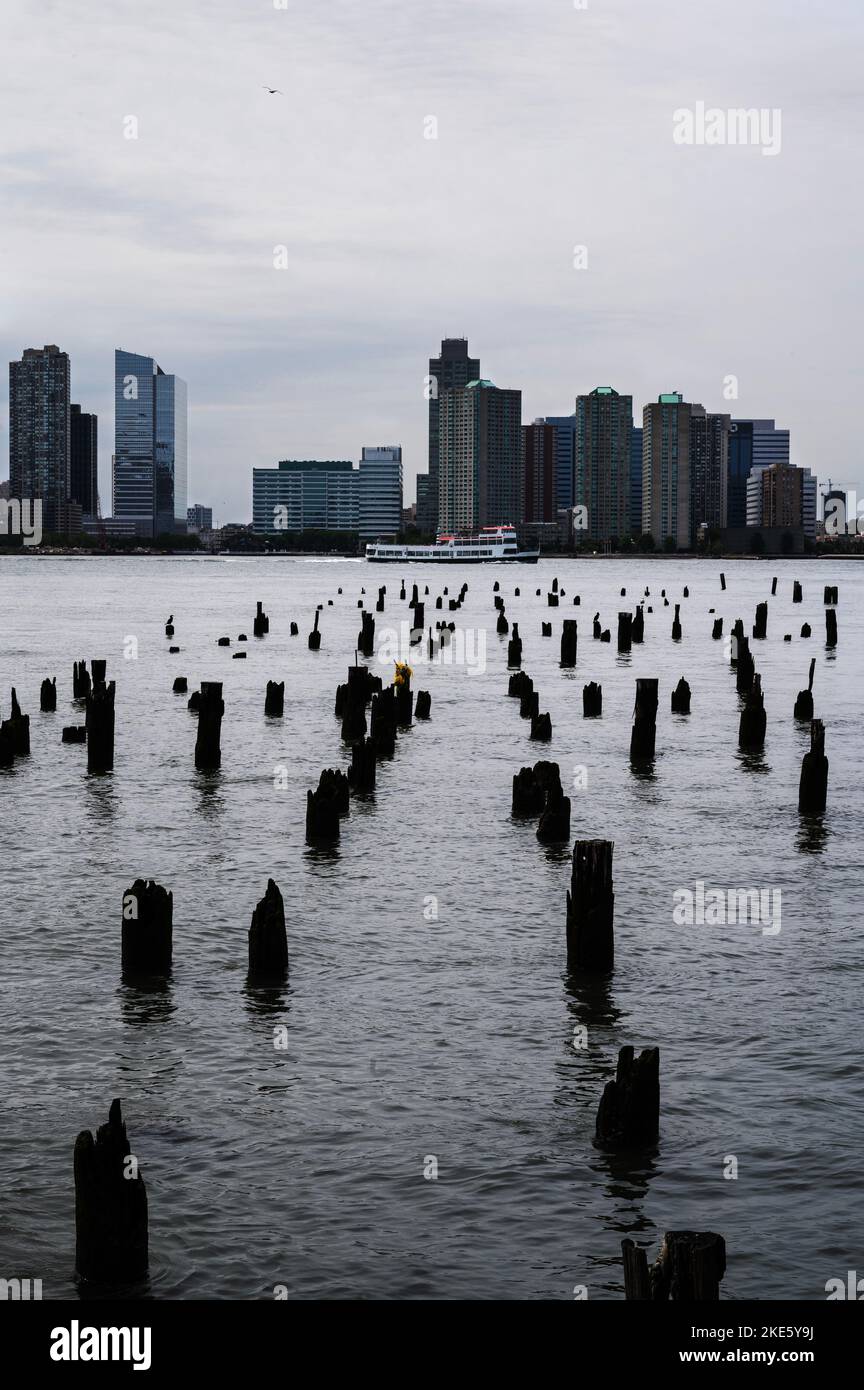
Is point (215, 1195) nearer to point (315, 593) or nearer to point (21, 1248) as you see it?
point (21, 1248)

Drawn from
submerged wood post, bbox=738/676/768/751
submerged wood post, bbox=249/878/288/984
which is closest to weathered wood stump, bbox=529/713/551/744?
submerged wood post, bbox=738/676/768/751

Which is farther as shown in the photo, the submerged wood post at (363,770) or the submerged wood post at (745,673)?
the submerged wood post at (745,673)

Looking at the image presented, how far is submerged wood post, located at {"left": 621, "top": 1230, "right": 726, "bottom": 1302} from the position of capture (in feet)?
31.8

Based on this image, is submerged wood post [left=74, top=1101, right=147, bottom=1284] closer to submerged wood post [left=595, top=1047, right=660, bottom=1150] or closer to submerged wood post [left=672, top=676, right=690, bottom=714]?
submerged wood post [left=595, top=1047, right=660, bottom=1150]

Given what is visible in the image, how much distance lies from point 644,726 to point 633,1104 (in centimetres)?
2358

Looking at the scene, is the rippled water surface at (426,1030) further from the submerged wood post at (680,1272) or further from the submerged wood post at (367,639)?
the submerged wood post at (367,639)

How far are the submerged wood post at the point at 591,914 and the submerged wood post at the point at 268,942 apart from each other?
11.3ft

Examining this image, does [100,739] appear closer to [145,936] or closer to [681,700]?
[145,936]

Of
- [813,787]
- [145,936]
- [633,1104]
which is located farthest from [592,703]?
[633,1104]

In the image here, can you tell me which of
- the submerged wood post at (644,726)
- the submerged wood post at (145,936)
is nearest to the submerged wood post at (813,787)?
the submerged wood post at (644,726)

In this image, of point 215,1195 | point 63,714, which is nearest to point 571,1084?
point 215,1195

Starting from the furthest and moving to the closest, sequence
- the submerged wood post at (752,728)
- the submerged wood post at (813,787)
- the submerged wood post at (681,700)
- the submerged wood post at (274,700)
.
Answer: the submerged wood post at (681,700), the submerged wood post at (274,700), the submerged wood post at (752,728), the submerged wood post at (813,787)

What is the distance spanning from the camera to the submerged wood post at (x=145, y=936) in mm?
18750

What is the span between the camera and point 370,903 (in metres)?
22.6
